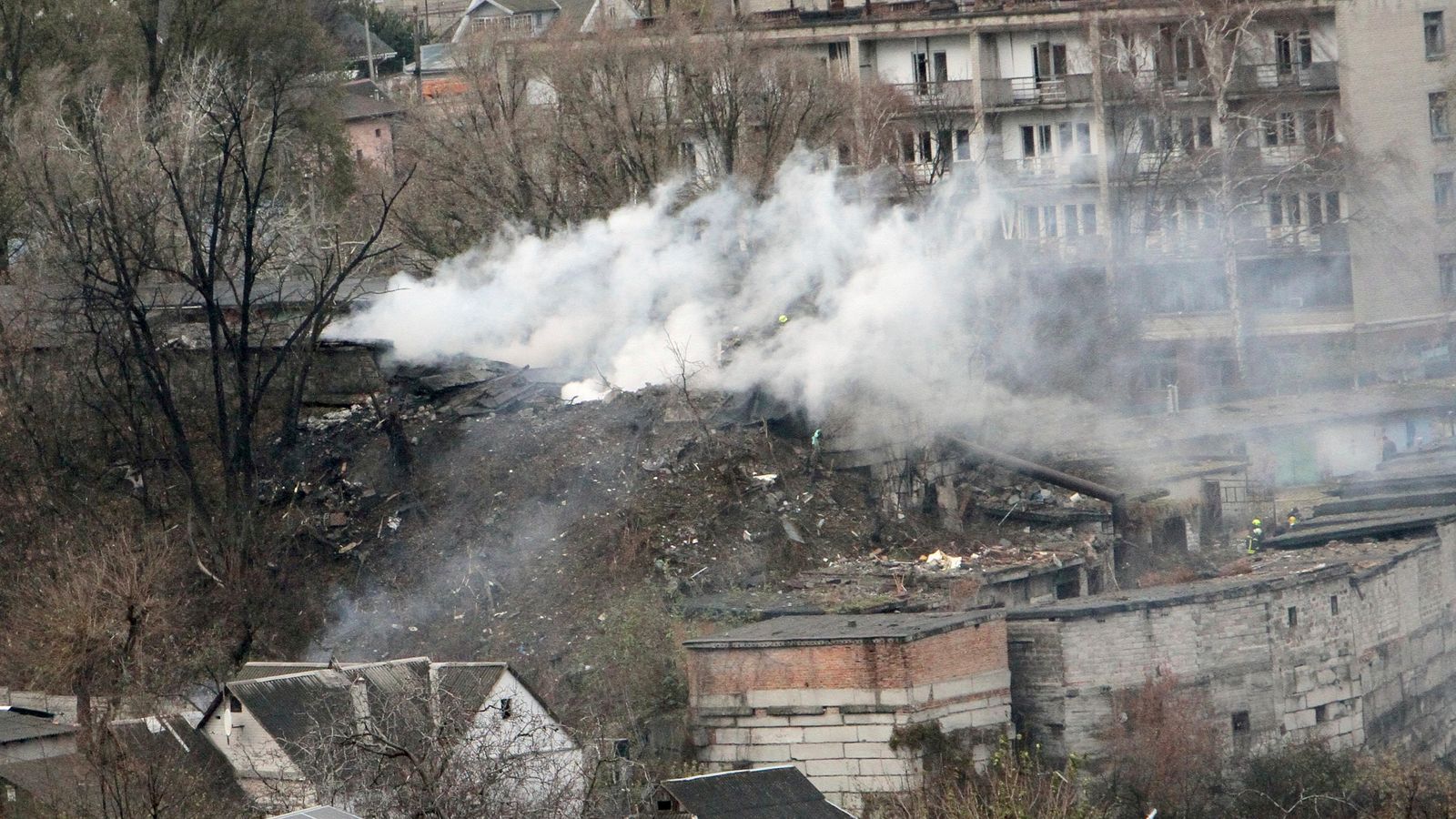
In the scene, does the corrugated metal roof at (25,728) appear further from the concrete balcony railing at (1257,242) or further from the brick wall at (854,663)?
the concrete balcony railing at (1257,242)

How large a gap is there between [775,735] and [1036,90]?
26.4 metres

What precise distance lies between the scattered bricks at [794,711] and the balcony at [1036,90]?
83.4 ft

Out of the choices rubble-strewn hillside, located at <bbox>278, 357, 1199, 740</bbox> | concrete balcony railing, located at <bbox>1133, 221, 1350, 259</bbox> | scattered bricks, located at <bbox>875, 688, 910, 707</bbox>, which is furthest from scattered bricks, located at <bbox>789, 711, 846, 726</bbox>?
concrete balcony railing, located at <bbox>1133, 221, 1350, 259</bbox>

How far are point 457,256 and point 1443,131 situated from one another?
74.5 ft

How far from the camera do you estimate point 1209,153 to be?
47656 millimetres

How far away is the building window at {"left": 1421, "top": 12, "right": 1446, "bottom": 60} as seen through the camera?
4972 cm

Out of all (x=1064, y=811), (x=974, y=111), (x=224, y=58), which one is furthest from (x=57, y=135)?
(x=1064, y=811)

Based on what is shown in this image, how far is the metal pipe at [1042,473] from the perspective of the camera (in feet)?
114

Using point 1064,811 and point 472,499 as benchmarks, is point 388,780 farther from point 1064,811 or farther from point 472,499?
point 472,499

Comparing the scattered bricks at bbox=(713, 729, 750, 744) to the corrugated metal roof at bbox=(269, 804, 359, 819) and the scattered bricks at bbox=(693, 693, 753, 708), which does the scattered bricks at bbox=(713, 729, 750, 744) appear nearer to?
the scattered bricks at bbox=(693, 693, 753, 708)

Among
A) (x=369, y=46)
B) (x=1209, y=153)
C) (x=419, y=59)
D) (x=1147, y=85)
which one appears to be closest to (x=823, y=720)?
(x=1209, y=153)

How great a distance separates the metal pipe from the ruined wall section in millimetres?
4492

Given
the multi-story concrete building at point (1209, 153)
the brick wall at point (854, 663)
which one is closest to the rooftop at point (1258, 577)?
the brick wall at point (854, 663)

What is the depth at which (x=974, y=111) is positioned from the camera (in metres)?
49.6
